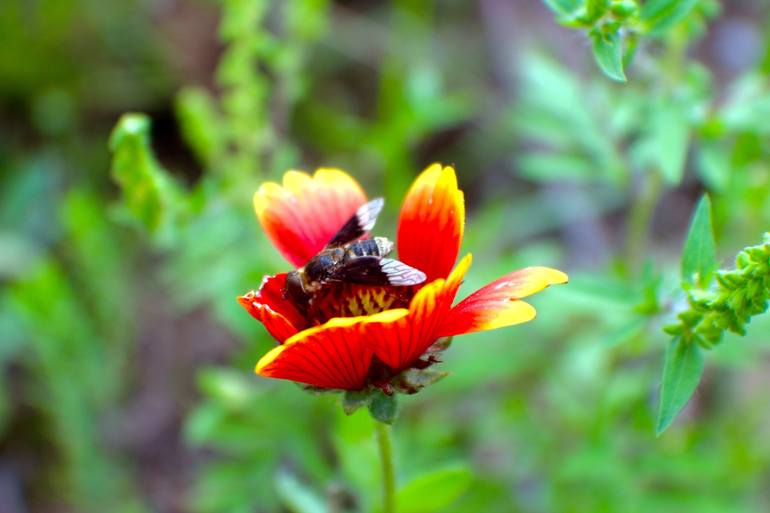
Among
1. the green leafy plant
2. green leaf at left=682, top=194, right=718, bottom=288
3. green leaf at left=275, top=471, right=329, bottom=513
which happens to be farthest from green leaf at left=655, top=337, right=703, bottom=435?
green leaf at left=275, top=471, right=329, bottom=513

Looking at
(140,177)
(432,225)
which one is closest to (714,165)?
(432,225)

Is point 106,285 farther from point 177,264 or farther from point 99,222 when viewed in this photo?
point 177,264

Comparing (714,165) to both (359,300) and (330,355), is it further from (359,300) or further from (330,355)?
(330,355)

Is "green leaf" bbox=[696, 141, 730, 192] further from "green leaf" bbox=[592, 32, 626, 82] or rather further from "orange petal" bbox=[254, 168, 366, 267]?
"orange petal" bbox=[254, 168, 366, 267]

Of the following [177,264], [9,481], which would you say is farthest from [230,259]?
[9,481]

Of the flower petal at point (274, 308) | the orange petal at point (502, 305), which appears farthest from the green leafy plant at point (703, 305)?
the flower petal at point (274, 308)

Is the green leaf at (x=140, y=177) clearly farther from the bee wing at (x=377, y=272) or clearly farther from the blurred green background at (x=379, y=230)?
the bee wing at (x=377, y=272)
